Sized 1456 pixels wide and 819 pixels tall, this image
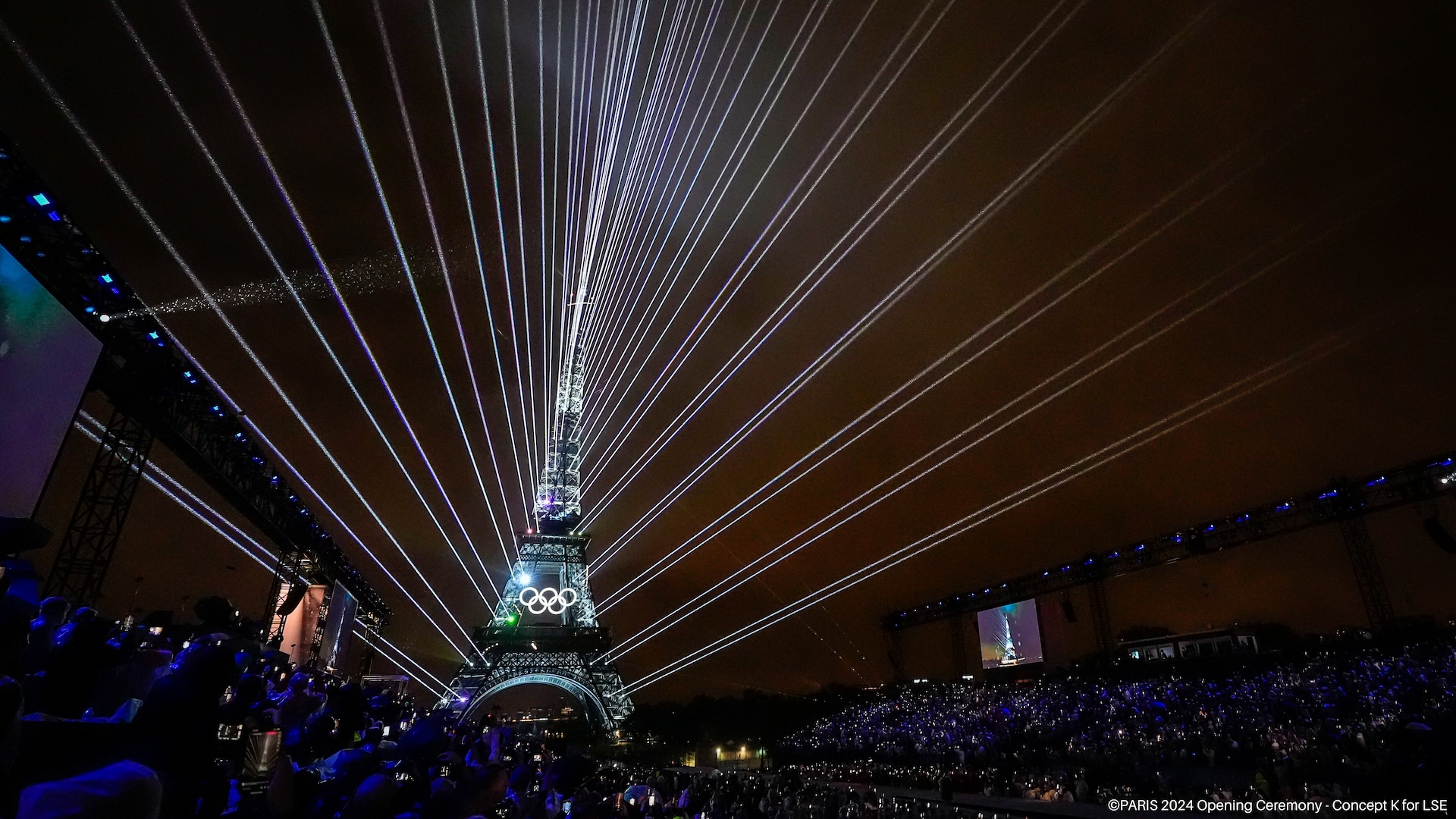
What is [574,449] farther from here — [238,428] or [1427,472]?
[1427,472]

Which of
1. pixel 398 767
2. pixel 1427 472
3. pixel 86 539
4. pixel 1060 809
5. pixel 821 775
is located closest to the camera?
pixel 398 767

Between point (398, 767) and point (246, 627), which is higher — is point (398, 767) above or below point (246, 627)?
below

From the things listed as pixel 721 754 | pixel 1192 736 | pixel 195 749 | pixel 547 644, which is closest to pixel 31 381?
pixel 195 749

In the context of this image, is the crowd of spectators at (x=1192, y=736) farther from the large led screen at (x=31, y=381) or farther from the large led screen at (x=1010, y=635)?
the large led screen at (x=31, y=381)

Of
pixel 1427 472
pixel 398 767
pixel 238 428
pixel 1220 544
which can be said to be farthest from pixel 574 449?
pixel 398 767

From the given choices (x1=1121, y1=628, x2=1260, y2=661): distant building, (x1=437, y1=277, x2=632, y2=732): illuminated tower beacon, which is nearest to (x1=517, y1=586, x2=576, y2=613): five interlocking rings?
(x1=437, y1=277, x2=632, y2=732): illuminated tower beacon
